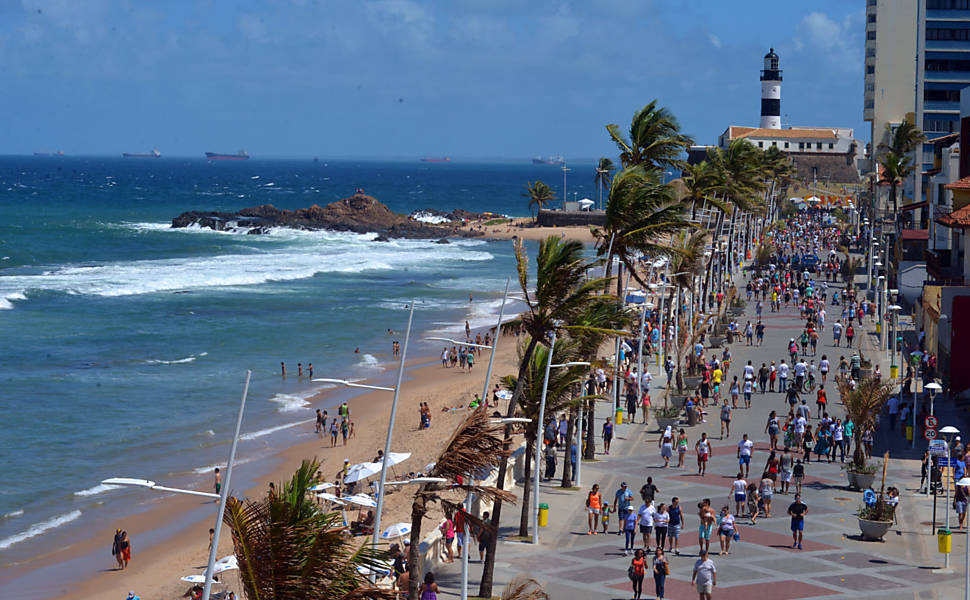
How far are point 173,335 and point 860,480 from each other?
36392 mm

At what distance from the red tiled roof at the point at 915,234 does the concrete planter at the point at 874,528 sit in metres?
34.2

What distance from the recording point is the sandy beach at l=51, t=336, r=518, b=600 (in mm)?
24109

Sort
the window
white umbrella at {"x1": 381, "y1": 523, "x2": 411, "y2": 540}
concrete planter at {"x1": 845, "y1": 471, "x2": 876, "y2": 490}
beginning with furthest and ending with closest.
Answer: the window < concrete planter at {"x1": 845, "y1": 471, "x2": 876, "y2": 490} < white umbrella at {"x1": 381, "y1": 523, "x2": 411, "y2": 540}

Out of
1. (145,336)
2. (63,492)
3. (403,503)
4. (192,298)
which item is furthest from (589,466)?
(192,298)

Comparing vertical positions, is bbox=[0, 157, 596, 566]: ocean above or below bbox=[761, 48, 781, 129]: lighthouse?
below

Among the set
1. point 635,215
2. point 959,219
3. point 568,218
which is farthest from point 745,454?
point 568,218

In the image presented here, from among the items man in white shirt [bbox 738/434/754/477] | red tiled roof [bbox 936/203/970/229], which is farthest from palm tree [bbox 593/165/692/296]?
red tiled roof [bbox 936/203/970/229]

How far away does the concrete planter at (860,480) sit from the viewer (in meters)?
24.4

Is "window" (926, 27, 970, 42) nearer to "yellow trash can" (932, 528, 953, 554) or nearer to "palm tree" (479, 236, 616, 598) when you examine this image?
"yellow trash can" (932, 528, 953, 554)

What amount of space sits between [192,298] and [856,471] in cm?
4808

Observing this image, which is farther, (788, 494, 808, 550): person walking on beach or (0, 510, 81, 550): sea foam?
(0, 510, 81, 550): sea foam

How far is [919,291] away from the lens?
49.3 metres

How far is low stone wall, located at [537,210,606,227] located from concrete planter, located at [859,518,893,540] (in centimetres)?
9350

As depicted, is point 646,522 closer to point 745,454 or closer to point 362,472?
point 745,454
